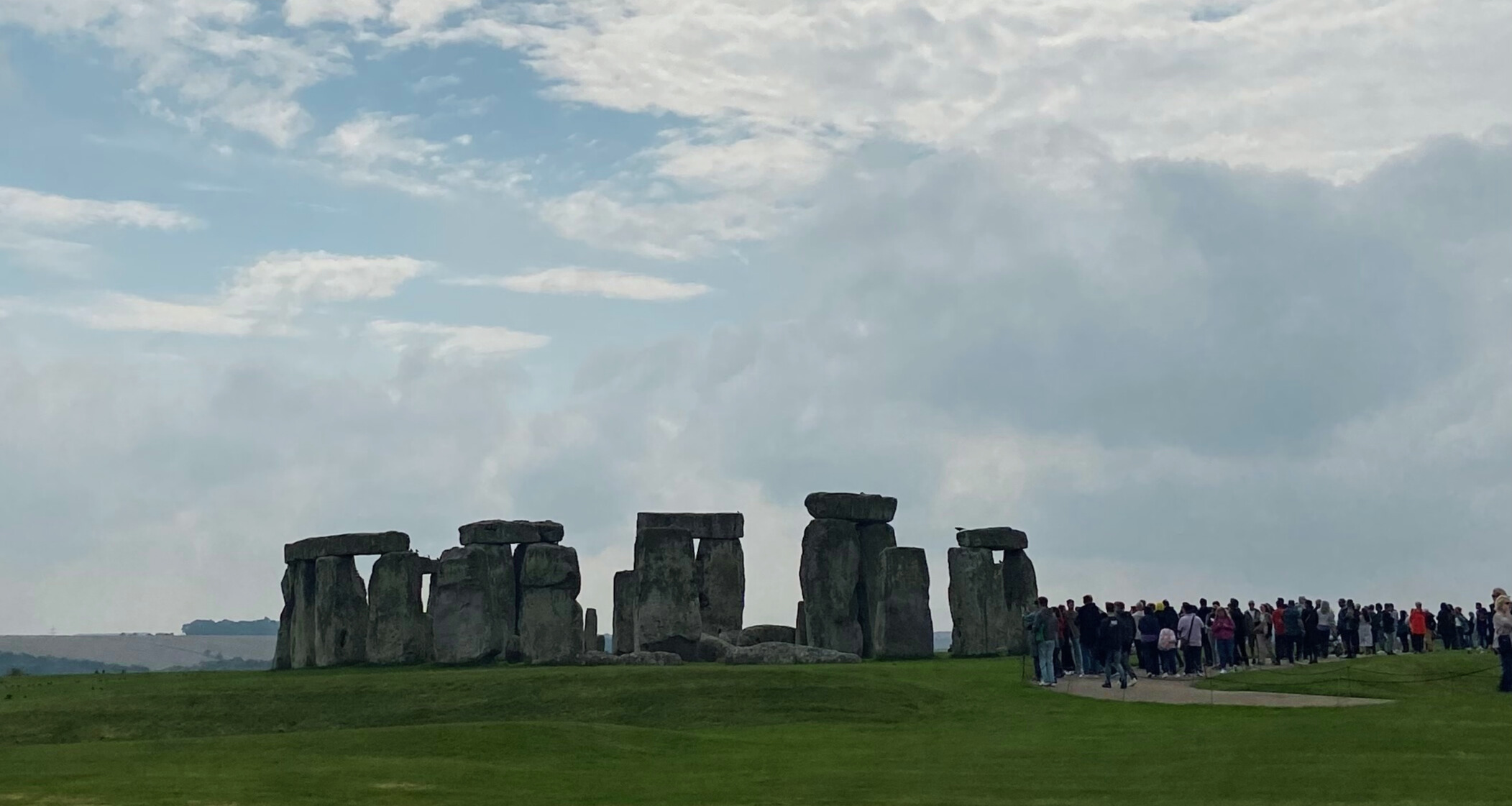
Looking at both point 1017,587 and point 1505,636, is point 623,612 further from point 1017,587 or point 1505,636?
point 1505,636

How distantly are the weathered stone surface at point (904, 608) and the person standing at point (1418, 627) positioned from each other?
9.65 meters

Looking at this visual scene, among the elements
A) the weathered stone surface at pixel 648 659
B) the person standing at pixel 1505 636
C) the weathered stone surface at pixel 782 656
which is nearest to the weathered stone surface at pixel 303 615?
the weathered stone surface at pixel 648 659

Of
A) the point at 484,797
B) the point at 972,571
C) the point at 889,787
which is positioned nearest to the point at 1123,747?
the point at 889,787

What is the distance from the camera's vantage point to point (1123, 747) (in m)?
20.5

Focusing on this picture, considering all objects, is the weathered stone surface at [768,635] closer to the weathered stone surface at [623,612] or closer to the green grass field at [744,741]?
the weathered stone surface at [623,612]

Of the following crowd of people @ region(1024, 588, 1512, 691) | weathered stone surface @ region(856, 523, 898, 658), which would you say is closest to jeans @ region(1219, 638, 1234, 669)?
crowd of people @ region(1024, 588, 1512, 691)

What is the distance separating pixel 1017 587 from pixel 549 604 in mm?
10462

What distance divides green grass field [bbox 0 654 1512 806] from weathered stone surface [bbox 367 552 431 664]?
6556 mm

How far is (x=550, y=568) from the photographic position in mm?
39750

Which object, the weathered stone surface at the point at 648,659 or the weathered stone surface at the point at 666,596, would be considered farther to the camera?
the weathered stone surface at the point at 666,596

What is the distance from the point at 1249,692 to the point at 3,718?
61.1 ft

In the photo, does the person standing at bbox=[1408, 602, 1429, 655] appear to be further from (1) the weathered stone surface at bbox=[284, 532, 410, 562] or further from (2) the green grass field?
(1) the weathered stone surface at bbox=[284, 532, 410, 562]

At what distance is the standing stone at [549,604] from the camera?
129 ft

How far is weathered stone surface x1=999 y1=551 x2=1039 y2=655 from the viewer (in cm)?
4112
